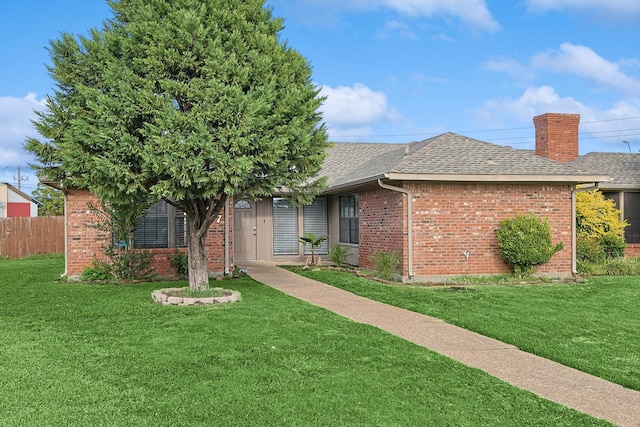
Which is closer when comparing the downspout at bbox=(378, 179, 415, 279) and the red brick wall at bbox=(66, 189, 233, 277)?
the downspout at bbox=(378, 179, 415, 279)

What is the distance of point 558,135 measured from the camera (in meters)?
19.0

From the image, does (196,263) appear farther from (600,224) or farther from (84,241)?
(600,224)

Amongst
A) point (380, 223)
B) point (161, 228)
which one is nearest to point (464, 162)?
point (380, 223)

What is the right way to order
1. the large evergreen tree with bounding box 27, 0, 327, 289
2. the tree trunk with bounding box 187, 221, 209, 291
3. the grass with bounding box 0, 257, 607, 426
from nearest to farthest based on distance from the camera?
the grass with bounding box 0, 257, 607, 426 < the large evergreen tree with bounding box 27, 0, 327, 289 < the tree trunk with bounding box 187, 221, 209, 291

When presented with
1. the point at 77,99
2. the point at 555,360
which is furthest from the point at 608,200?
the point at 77,99

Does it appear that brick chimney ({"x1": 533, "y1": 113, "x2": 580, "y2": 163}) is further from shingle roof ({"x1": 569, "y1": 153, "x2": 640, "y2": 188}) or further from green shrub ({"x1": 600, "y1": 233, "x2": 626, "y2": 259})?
green shrub ({"x1": 600, "y1": 233, "x2": 626, "y2": 259})

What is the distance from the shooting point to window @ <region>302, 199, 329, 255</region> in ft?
64.4

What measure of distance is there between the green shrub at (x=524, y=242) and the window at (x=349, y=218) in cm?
472

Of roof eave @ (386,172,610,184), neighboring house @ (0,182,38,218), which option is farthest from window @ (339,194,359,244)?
neighboring house @ (0,182,38,218)

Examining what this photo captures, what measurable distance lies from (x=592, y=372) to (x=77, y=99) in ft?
28.2

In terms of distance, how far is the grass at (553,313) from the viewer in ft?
21.5

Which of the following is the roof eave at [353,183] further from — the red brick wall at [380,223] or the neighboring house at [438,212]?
the red brick wall at [380,223]

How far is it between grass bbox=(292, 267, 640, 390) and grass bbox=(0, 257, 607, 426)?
4.77 feet

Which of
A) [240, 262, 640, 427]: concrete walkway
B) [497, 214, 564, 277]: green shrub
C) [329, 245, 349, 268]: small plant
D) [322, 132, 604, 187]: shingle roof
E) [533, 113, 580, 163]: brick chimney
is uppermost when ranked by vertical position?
[533, 113, 580, 163]: brick chimney
